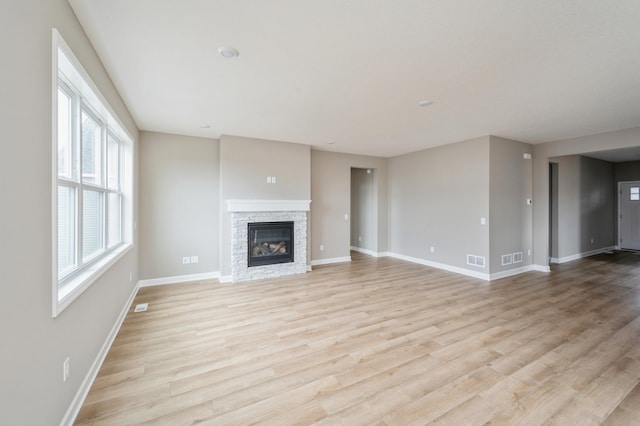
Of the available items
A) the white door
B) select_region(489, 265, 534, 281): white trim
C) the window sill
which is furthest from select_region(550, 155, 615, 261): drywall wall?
the window sill

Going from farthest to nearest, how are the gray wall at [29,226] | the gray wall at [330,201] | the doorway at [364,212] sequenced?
the doorway at [364,212] < the gray wall at [330,201] < the gray wall at [29,226]

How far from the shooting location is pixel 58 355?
5.07 ft

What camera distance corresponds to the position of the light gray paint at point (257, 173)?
15.9 feet

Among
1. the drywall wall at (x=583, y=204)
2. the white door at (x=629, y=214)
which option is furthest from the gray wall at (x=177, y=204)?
the white door at (x=629, y=214)

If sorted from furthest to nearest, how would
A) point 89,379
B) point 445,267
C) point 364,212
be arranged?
point 364,212 → point 445,267 → point 89,379

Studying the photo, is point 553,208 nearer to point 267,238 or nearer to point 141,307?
point 267,238

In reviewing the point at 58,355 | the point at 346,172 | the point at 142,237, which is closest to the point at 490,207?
the point at 346,172

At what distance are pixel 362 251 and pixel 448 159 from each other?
11.3ft

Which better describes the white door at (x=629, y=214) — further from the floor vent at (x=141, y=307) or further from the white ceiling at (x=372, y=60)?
the floor vent at (x=141, y=307)

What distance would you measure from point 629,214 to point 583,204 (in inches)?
Answer: 93.6

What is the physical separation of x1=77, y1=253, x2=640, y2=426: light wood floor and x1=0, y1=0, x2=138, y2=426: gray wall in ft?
2.01

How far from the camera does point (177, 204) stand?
4.80m

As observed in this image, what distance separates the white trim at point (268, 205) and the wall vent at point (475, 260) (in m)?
3.43

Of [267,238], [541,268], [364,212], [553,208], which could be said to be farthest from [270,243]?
[553,208]
